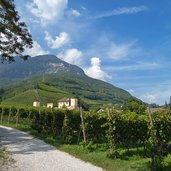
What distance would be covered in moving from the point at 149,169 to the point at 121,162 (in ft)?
5.98

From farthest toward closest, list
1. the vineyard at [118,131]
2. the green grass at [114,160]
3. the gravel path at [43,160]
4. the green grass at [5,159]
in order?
the vineyard at [118,131]
the green grass at [114,160]
the gravel path at [43,160]
the green grass at [5,159]

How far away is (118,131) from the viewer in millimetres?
18484

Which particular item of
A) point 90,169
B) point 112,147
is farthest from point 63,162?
point 112,147

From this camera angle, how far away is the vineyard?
579 inches

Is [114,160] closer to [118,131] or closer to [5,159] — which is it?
[118,131]

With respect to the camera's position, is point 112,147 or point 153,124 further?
point 112,147

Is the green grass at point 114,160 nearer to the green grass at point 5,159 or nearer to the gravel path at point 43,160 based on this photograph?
the gravel path at point 43,160

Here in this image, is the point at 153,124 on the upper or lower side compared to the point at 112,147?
upper

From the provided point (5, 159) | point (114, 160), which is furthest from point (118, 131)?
point (5, 159)

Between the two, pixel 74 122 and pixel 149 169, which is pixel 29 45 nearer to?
pixel 74 122

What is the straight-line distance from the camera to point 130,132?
1972 centimetres

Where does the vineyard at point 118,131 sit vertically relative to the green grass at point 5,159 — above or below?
above

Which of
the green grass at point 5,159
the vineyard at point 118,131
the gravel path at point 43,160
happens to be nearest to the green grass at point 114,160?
the vineyard at point 118,131

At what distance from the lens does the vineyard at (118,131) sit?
1470cm
